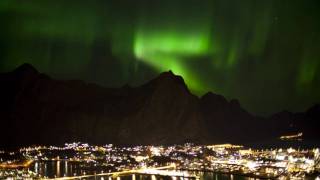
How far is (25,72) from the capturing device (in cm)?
6831

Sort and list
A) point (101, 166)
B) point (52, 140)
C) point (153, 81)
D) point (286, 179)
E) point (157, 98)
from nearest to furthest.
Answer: point (286, 179) < point (101, 166) < point (52, 140) < point (157, 98) < point (153, 81)

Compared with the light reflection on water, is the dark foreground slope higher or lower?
higher

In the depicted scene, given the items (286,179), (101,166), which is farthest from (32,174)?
(286,179)

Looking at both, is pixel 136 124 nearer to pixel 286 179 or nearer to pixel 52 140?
pixel 52 140

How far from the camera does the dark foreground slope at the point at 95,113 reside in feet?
200

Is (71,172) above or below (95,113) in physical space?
below

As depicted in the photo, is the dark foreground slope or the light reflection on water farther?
the dark foreground slope

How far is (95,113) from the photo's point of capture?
65.1 meters

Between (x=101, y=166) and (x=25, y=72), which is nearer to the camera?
(x=101, y=166)

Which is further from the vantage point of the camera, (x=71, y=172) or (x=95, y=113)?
(x=95, y=113)

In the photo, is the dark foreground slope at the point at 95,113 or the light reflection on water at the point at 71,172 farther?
the dark foreground slope at the point at 95,113

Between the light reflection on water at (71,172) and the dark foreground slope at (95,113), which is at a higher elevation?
the dark foreground slope at (95,113)

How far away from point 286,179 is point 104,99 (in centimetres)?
4541

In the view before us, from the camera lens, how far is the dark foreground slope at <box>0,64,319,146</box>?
60812 mm
